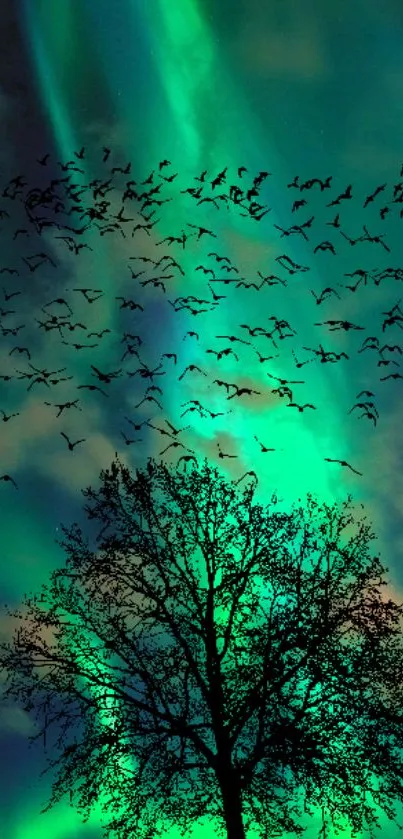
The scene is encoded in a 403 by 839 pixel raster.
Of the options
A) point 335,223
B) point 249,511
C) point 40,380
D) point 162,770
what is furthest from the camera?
point 249,511

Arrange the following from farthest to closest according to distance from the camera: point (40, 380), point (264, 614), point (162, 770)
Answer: point (264, 614), point (162, 770), point (40, 380)

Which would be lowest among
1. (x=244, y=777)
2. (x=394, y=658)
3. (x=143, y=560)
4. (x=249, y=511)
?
(x=244, y=777)

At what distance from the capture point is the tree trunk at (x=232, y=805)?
22.1 m

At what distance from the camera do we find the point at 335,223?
17797 mm

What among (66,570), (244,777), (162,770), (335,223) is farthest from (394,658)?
(335,223)

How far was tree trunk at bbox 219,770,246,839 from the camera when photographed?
2206cm

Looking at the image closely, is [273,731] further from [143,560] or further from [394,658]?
[143,560]

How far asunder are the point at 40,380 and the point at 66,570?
331 inches

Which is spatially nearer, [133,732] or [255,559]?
[133,732]

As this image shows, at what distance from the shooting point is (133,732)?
23.1m

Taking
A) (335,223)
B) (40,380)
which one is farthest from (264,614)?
(335,223)

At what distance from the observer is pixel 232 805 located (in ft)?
74.3

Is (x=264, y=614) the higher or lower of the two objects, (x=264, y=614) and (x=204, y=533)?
the lower

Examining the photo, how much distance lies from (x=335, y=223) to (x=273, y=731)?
49.7 ft
